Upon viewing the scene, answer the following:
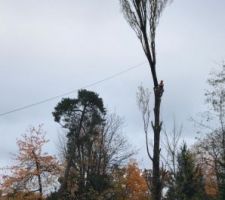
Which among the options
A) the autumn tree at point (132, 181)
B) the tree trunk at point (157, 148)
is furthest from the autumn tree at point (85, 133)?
the tree trunk at point (157, 148)

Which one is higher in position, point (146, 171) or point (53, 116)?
point (53, 116)

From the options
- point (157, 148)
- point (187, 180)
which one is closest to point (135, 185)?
point (187, 180)

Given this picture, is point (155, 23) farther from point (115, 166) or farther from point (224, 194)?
point (115, 166)

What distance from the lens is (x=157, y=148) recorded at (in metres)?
17.5

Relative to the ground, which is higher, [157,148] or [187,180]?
[187,180]

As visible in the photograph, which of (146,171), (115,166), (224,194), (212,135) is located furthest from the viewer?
(146,171)

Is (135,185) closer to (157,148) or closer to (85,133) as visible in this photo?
(85,133)

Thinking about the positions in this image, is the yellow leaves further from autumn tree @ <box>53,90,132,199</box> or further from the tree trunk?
the tree trunk

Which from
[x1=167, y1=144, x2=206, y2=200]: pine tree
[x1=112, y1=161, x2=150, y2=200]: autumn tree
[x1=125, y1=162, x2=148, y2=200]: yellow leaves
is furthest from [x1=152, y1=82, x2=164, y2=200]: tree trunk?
[x1=125, y1=162, x2=148, y2=200]: yellow leaves

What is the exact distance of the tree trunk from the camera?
56.4 feet

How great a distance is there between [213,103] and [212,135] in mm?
4729

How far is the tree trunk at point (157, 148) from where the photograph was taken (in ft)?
56.4

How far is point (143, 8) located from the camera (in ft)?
61.1

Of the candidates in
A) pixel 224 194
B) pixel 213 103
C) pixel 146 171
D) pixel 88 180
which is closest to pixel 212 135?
pixel 213 103
